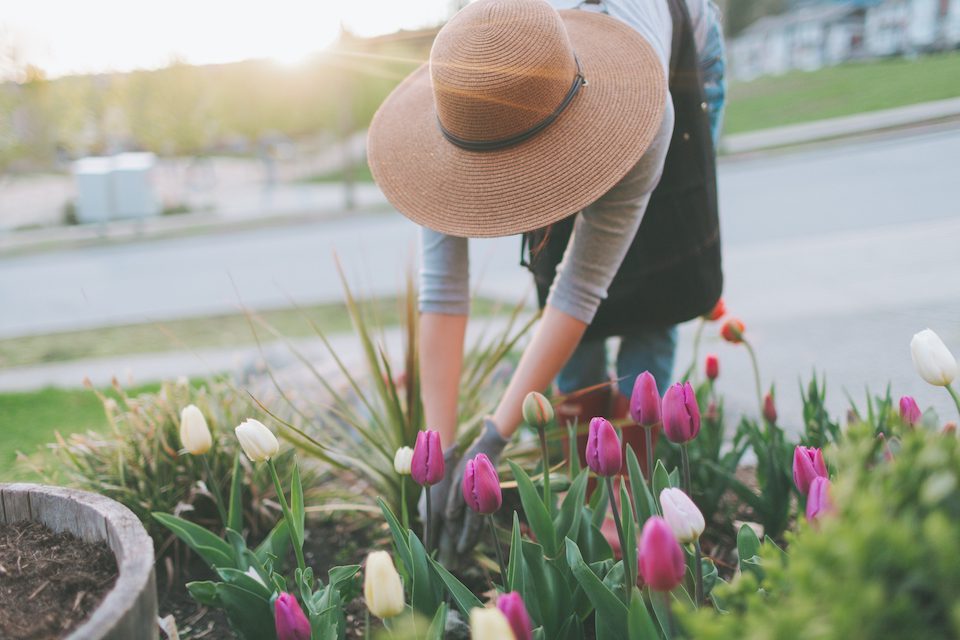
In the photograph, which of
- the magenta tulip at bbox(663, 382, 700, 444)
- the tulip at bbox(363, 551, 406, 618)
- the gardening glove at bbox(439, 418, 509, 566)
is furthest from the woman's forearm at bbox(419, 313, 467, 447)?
the tulip at bbox(363, 551, 406, 618)

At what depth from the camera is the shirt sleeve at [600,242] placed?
5.15ft

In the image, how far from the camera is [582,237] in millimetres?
1661

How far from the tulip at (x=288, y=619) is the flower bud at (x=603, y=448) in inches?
18.9

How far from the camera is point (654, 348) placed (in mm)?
2164

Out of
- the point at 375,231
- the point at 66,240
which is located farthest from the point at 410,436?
the point at 66,240

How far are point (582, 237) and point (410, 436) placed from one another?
2.28ft

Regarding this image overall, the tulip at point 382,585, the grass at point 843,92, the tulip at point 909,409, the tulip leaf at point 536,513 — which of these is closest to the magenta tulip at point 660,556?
the tulip at point 382,585

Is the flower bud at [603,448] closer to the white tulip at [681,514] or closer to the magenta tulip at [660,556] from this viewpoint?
the white tulip at [681,514]

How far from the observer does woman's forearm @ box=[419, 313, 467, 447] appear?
69.8 inches

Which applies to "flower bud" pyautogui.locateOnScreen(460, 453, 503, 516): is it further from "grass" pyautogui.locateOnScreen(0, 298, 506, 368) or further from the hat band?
"grass" pyautogui.locateOnScreen(0, 298, 506, 368)

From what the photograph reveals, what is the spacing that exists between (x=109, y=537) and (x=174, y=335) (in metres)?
3.86

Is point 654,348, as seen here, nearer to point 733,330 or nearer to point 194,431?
point 733,330

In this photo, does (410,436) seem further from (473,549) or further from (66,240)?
(66,240)

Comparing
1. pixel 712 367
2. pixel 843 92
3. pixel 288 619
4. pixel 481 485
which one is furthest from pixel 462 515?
pixel 843 92
